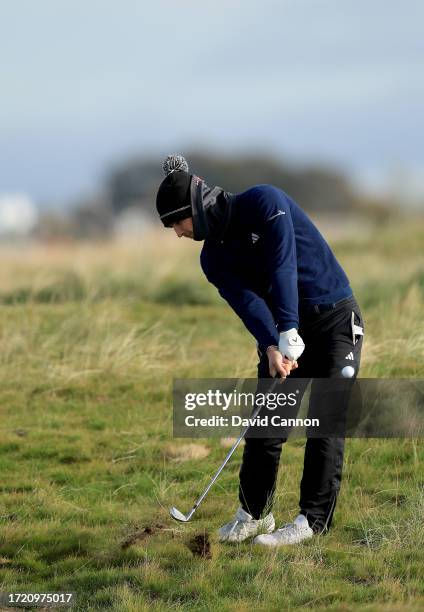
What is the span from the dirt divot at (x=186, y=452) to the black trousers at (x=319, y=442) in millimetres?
2104

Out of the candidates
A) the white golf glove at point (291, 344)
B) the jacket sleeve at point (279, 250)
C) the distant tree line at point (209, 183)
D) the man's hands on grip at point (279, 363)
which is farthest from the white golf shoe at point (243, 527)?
the distant tree line at point (209, 183)

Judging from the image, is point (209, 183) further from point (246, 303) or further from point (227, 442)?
point (246, 303)

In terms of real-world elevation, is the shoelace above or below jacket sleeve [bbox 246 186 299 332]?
below

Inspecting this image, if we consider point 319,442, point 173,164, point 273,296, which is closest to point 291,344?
point 273,296

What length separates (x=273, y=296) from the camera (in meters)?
6.43

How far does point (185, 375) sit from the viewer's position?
11133mm

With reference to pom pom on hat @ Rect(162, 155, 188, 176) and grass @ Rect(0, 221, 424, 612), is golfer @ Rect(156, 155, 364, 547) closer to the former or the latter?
pom pom on hat @ Rect(162, 155, 188, 176)

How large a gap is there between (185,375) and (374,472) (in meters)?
3.27

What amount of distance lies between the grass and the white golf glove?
1.17 m

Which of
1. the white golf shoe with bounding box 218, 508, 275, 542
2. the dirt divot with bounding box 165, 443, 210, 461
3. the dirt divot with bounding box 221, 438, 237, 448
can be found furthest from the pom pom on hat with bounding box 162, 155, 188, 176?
the dirt divot with bounding box 221, 438, 237, 448

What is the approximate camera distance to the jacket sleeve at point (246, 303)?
670 centimetres

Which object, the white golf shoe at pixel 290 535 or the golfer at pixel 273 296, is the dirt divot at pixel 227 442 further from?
the white golf shoe at pixel 290 535

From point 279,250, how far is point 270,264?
0.10 meters

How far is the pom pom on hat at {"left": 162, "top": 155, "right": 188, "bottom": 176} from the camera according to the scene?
22.0 ft
